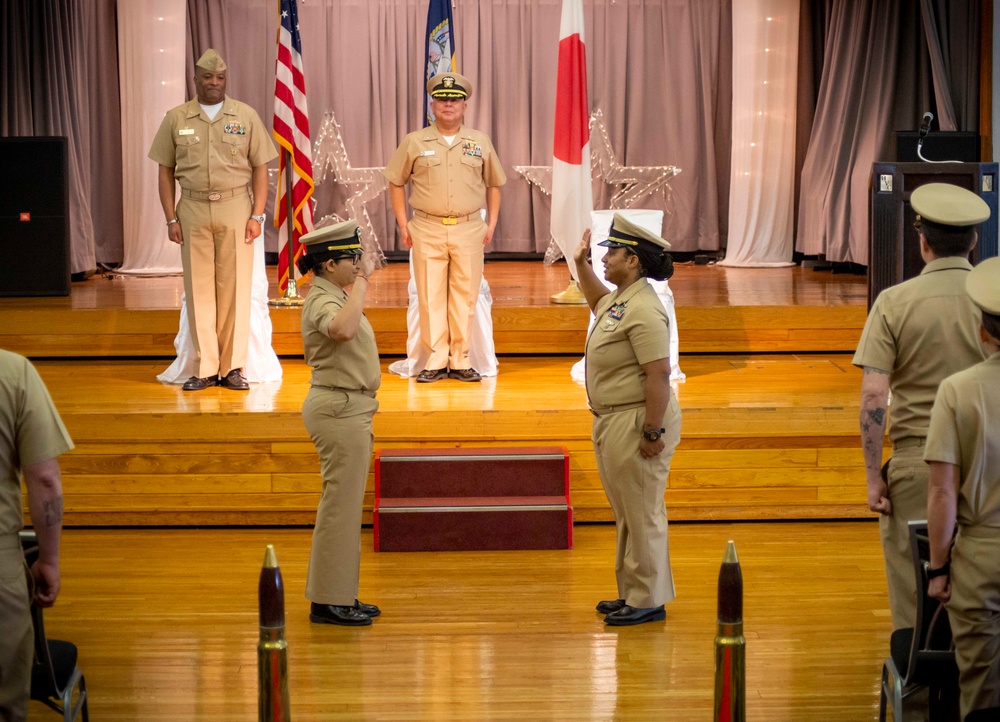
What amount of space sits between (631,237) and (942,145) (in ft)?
15.0

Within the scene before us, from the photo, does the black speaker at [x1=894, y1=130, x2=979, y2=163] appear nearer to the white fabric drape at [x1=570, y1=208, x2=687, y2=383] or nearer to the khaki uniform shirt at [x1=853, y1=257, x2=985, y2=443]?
the white fabric drape at [x1=570, y1=208, x2=687, y2=383]

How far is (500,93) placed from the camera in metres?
12.2

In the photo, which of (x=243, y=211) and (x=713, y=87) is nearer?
(x=243, y=211)

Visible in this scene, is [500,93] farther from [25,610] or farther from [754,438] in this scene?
[25,610]

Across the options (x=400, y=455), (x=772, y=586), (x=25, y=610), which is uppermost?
(x=25, y=610)

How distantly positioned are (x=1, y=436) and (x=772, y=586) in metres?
3.22

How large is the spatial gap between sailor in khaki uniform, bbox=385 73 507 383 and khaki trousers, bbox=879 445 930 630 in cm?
365

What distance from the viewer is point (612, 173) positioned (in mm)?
11445

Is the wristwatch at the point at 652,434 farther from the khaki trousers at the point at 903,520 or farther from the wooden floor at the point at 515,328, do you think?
the wooden floor at the point at 515,328

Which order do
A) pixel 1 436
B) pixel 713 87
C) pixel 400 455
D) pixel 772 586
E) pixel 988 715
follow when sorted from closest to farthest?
pixel 988 715 → pixel 1 436 → pixel 772 586 → pixel 400 455 → pixel 713 87

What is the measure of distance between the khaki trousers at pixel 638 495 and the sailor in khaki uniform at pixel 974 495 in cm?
158

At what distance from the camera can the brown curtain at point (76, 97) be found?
9.98 metres

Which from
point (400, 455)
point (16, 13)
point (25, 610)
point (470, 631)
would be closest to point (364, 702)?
point (470, 631)

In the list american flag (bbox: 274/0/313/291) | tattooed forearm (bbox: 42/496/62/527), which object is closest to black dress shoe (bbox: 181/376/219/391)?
american flag (bbox: 274/0/313/291)
